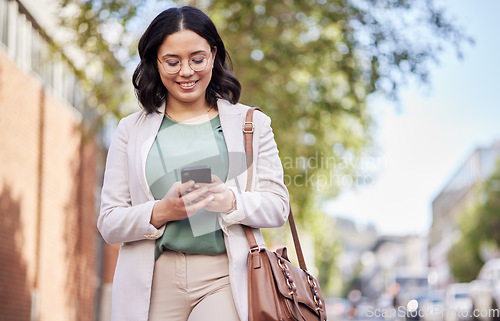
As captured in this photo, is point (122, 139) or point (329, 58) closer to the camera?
point (122, 139)

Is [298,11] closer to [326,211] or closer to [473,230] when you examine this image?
[326,211]

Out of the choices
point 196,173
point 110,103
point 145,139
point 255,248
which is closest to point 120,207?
point 145,139

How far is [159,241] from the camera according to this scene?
9.34 feet

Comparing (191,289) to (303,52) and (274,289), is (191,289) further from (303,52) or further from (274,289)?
(303,52)

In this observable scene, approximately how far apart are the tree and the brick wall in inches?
63.5

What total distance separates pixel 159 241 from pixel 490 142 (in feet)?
Answer: 265

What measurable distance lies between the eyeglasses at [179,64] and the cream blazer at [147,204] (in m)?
0.18

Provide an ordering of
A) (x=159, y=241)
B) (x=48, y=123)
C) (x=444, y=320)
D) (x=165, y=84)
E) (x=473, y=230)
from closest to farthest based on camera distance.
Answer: (x=159, y=241), (x=165, y=84), (x=48, y=123), (x=444, y=320), (x=473, y=230)

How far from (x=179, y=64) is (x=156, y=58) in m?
0.14

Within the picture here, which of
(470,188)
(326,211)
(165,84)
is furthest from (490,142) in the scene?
(165,84)

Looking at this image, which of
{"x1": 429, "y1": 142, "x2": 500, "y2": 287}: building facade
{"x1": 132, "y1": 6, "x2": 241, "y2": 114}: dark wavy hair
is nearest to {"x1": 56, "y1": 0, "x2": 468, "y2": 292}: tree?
{"x1": 132, "y1": 6, "x2": 241, "y2": 114}: dark wavy hair

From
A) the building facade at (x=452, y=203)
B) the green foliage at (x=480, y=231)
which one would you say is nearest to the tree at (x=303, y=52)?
the green foliage at (x=480, y=231)

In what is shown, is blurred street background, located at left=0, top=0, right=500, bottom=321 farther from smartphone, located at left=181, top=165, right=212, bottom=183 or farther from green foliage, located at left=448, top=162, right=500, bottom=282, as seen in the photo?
green foliage, located at left=448, top=162, right=500, bottom=282

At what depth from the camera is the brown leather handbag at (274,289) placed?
9.04 feet
